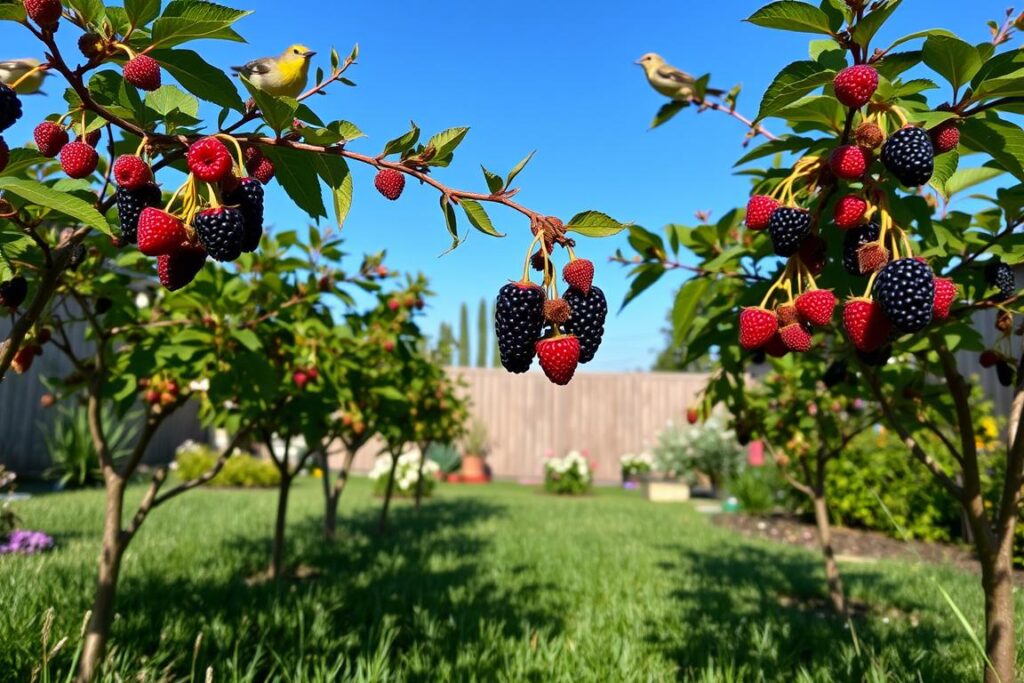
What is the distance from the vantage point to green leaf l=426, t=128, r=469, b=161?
1069 mm

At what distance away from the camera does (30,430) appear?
1057cm

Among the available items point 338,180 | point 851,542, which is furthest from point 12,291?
point 851,542

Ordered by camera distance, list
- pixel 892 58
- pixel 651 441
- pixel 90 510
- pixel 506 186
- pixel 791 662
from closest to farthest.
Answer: pixel 506 186 < pixel 892 58 < pixel 791 662 < pixel 90 510 < pixel 651 441

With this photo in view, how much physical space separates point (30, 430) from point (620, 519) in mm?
9289

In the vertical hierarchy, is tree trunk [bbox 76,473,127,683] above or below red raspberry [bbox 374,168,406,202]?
below

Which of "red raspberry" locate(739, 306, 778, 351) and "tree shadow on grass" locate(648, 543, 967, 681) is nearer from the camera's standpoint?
"red raspberry" locate(739, 306, 778, 351)

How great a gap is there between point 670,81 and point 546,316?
4.76ft

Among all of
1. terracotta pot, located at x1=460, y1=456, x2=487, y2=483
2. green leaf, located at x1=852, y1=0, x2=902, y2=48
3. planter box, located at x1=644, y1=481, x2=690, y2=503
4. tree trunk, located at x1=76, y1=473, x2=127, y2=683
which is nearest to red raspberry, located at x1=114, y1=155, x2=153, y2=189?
green leaf, located at x1=852, y1=0, x2=902, y2=48

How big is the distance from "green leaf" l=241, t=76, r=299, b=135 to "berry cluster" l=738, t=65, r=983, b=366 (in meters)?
0.93

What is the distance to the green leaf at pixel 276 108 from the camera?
39.4 inches

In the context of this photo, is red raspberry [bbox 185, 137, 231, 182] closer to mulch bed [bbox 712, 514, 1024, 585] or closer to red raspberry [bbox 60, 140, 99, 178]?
red raspberry [bbox 60, 140, 99, 178]

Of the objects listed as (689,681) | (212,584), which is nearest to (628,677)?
(689,681)

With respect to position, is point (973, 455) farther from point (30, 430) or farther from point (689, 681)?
point (30, 430)

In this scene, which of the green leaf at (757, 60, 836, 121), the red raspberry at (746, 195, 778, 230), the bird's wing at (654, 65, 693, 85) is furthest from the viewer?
the bird's wing at (654, 65, 693, 85)
